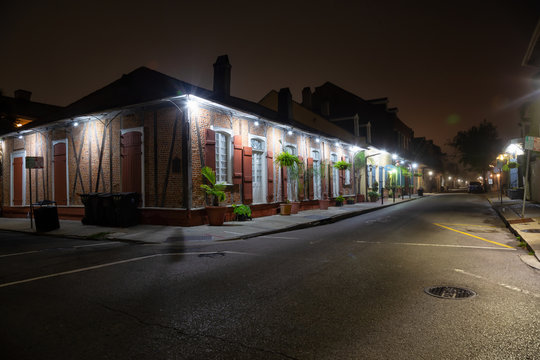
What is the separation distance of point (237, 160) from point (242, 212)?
230 cm

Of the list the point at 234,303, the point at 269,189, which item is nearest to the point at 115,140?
the point at 269,189

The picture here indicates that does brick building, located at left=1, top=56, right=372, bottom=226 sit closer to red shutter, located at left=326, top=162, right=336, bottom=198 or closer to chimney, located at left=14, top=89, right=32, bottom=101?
red shutter, located at left=326, top=162, right=336, bottom=198

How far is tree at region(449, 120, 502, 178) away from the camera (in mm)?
53312

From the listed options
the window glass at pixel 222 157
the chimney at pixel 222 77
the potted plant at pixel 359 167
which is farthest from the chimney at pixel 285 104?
the potted plant at pixel 359 167

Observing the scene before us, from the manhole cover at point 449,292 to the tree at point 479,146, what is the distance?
59.0 meters

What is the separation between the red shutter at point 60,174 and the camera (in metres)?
15.5

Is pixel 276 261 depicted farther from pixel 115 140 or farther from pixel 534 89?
pixel 534 89

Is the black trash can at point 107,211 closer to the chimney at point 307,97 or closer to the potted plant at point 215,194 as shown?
the potted plant at point 215,194

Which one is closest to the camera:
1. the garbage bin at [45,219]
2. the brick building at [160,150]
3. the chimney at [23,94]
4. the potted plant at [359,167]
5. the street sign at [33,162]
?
the garbage bin at [45,219]

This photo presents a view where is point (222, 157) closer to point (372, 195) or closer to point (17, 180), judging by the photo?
point (17, 180)

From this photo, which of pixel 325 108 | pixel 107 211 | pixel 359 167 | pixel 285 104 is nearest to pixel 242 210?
pixel 107 211

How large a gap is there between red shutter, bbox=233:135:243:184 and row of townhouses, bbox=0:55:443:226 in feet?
0.14

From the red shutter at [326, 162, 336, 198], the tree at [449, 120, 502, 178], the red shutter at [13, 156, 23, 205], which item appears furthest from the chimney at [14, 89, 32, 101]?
the tree at [449, 120, 502, 178]

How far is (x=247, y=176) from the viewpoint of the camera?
46.5ft
